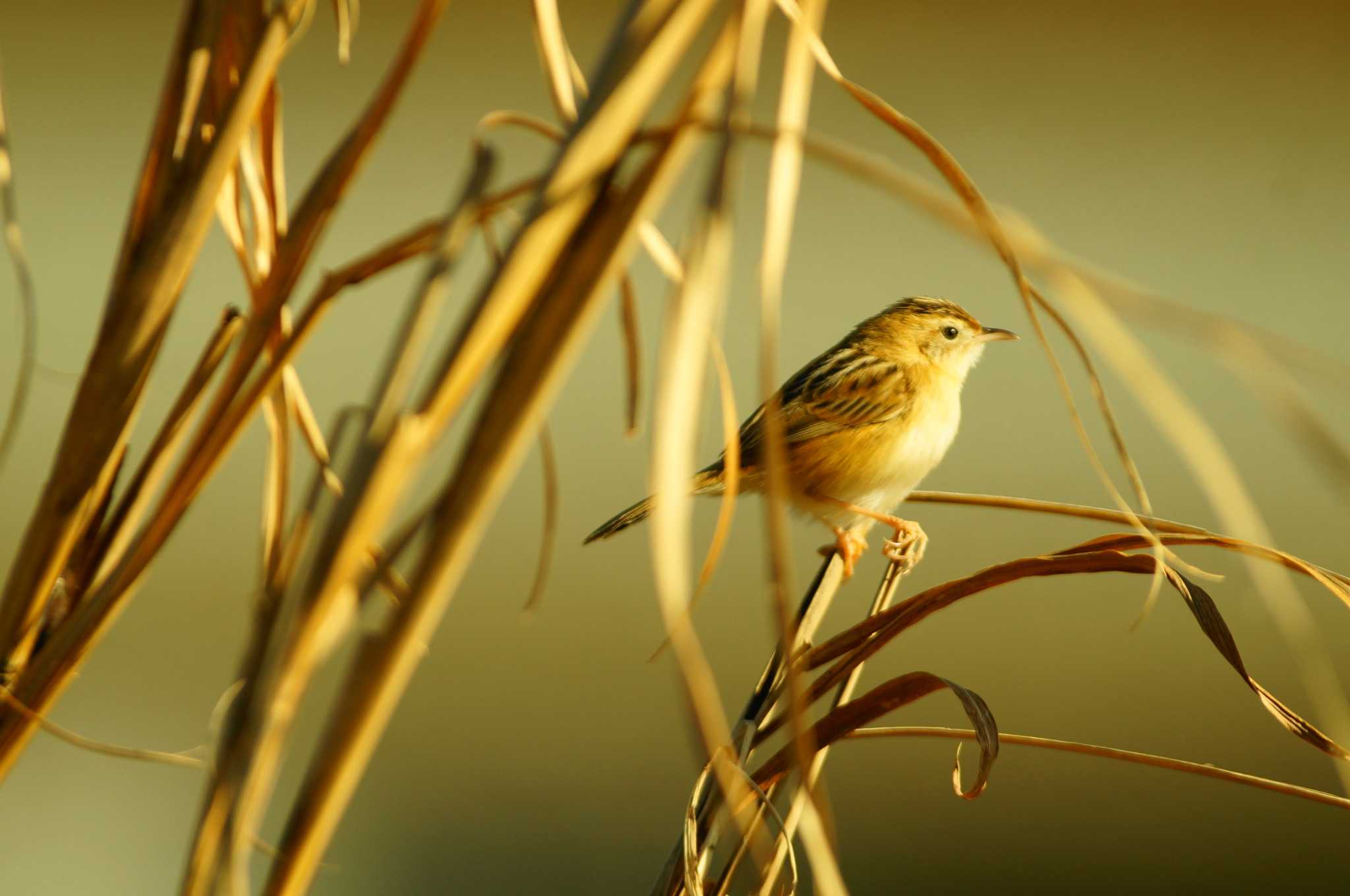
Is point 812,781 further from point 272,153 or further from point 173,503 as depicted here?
point 272,153

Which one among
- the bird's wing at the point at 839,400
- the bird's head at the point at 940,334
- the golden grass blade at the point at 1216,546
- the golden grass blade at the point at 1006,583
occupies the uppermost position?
the bird's head at the point at 940,334

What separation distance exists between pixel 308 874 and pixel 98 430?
16.0 inches

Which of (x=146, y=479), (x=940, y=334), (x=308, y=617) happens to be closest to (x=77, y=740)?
(x=146, y=479)

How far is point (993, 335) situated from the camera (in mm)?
3688

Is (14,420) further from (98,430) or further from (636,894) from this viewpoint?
(636,894)

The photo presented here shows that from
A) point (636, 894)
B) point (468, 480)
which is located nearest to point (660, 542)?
point (468, 480)

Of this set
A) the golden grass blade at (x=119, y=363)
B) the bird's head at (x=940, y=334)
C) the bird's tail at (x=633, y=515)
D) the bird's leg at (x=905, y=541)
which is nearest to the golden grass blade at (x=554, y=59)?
the golden grass blade at (x=119, y=363)

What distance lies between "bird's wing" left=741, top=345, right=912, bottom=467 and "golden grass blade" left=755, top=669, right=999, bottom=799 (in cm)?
224

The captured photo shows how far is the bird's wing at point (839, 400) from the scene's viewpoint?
3.25 m

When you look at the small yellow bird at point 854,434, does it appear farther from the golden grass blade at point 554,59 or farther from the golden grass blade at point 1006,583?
the golden grass blade at point 554,59

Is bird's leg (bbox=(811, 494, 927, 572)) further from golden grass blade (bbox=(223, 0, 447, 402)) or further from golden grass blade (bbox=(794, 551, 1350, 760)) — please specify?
golden grass blade (bbox=(223, 0, 447, 402))

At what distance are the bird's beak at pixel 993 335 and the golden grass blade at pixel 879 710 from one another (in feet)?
9.60

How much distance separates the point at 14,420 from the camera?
2.86 ft

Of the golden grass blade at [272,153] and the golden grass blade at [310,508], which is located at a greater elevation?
the golden grass blade at [272,153]
